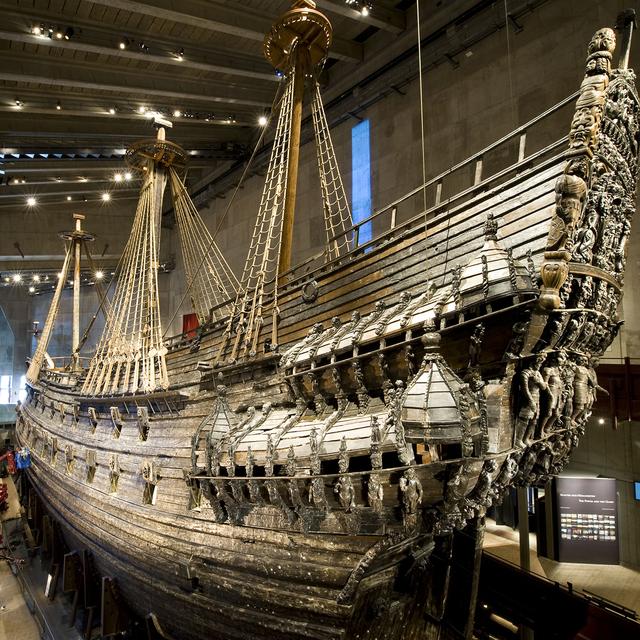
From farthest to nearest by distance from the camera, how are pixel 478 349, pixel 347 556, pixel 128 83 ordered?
pixel 128 83, pixel 347 556, pixel 478 349

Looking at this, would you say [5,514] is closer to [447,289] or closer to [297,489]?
[297,489]

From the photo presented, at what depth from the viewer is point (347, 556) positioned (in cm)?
299

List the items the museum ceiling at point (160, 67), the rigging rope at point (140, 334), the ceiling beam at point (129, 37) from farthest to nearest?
the museum ceiling at point (160, 67), the ceiling beam at point (129, 37), the rigging rope at point (140, 334)

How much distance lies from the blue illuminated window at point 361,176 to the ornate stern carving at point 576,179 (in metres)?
5.58

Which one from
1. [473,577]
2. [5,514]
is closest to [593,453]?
[473,577]

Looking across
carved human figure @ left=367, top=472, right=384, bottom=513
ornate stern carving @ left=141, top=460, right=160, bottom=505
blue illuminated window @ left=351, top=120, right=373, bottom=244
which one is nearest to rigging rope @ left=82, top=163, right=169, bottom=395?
ornate stern carving @ left=141, top=460, right=160, bottom=505

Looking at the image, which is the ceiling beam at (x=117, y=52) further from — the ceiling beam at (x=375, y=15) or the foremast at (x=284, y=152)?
the foremast at (x=284, y=152)

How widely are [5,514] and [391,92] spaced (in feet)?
40.9

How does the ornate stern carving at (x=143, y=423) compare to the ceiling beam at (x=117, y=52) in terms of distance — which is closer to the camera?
the ornate stern carving at (x=143, y=423)

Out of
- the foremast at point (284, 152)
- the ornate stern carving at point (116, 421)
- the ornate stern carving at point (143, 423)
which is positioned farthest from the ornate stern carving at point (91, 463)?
the foremast at point (284, 152)

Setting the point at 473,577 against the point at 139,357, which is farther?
the point at 139,357

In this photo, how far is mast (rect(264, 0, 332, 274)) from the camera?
18.5 ft

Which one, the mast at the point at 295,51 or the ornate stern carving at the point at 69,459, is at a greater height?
the mast at the point at 295,51

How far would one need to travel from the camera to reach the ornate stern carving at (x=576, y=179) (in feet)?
8.24
